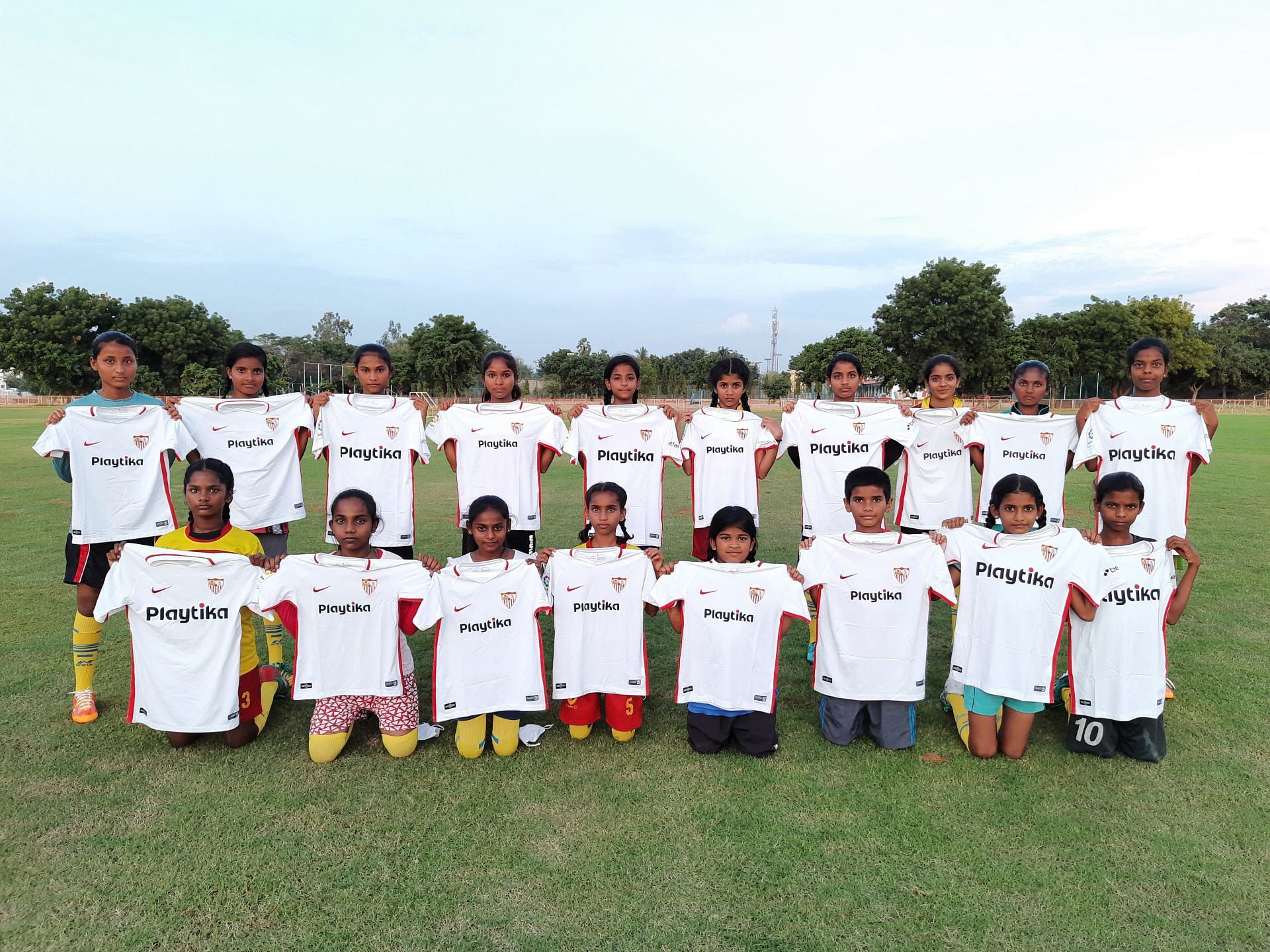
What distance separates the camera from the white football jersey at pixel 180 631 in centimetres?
387

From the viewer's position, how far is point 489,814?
10.8 feet

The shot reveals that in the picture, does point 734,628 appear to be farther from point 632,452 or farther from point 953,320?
point 953,320

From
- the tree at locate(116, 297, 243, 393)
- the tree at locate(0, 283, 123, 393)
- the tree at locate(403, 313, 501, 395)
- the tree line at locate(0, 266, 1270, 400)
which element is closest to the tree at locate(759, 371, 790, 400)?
the tree line at locate(0, 266, 1270, 400)

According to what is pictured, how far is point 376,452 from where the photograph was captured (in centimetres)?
491

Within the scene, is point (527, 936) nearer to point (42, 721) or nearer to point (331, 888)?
point (331, 888)

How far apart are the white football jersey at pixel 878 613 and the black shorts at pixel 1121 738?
890mm

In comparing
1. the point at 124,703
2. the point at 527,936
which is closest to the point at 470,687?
the point at 527,936

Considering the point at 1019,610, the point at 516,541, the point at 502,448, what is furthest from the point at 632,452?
the point at 1019,610

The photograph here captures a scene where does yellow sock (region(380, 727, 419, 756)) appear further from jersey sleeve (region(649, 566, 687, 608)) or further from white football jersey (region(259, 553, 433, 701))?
jersey sleeve (region(649, 566, 687, 608))

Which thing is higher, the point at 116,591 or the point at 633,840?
the point at 116,591

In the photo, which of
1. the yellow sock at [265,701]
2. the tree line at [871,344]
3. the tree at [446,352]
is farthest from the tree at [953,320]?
the yellow sock at [265,701]

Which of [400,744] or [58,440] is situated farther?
[58,440]

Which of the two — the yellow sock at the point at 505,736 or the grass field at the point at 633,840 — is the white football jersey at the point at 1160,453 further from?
the yellow sock at the point at 505,736

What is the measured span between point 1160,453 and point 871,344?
4593 centimetres
